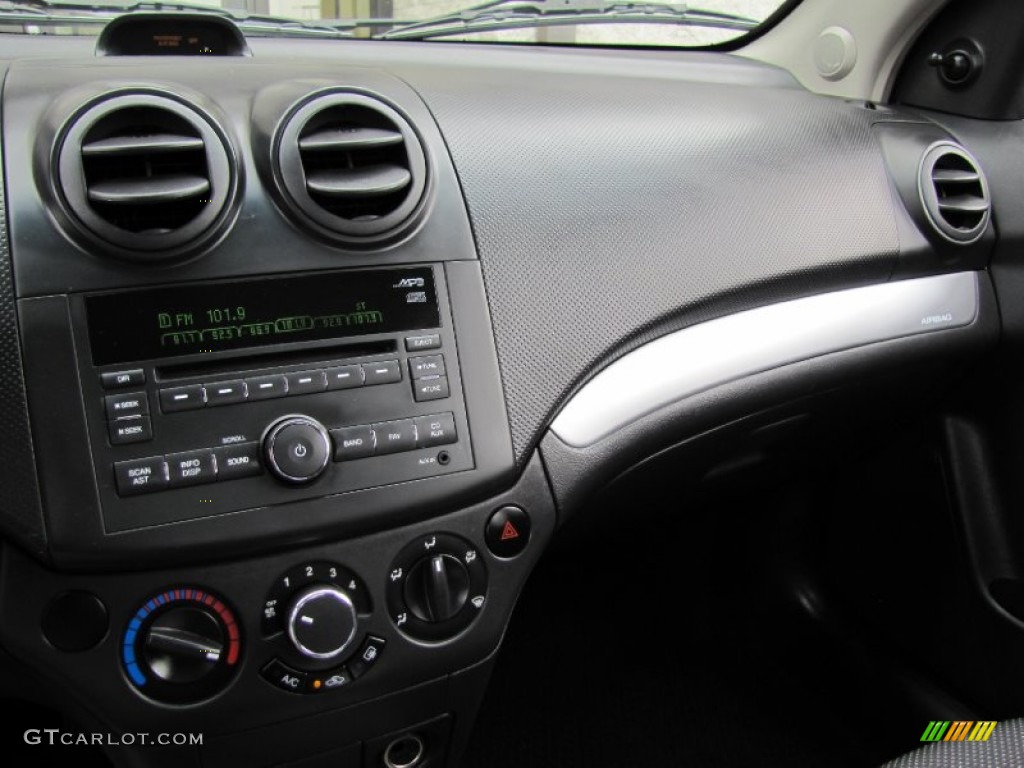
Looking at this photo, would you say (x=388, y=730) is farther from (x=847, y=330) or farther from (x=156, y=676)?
(x=847, y=330)

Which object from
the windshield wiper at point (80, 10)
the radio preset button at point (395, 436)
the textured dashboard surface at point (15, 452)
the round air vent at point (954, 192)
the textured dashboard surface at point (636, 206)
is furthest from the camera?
the round air vent at point (954, 192)

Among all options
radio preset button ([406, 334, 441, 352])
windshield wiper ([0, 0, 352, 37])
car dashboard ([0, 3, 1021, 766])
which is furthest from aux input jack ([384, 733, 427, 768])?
windshield wiper ([0, 0, 352, 37])

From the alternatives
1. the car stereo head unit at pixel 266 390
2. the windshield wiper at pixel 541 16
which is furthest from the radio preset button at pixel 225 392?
the windshield wiper at pixel 541 16

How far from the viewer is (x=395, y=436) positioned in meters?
0.90

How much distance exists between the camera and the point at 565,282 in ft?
3.40

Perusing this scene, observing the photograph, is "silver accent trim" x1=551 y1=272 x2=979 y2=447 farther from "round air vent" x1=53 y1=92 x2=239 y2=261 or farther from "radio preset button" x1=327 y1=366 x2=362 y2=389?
"round air vent" x1=53 y1=92 x2=239 y2=261

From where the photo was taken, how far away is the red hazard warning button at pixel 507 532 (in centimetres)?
97

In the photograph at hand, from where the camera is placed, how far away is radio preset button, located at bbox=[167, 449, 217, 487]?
2.70ft

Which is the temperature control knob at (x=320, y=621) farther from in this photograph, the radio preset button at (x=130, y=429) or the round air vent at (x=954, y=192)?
the round air vent at (x=954, y=192)

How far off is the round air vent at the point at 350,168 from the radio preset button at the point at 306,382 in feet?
0.43

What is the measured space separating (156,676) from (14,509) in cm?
19

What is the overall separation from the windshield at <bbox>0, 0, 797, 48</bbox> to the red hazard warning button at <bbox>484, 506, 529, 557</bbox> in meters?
0.71

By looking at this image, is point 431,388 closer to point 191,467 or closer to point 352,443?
point 352,443

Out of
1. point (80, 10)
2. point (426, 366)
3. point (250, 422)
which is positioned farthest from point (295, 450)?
point (80, 10)
